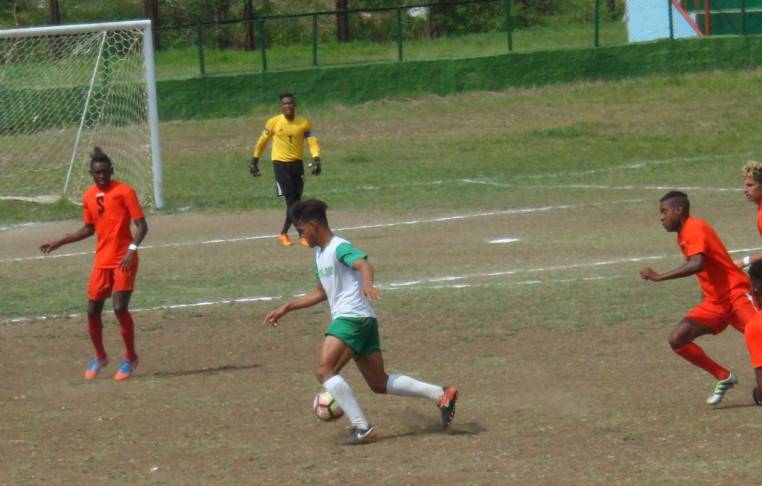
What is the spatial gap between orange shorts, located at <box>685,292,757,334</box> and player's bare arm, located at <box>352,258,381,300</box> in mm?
2538

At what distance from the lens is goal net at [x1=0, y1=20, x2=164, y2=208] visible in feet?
70.2

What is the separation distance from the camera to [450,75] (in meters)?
31.8

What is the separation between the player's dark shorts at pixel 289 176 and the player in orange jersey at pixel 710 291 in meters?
9.77

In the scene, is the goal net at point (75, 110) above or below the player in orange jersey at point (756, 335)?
above

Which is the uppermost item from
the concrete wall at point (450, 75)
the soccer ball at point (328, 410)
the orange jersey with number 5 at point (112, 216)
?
the concrete wall at point (450, 75)

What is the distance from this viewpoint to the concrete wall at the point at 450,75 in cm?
3041

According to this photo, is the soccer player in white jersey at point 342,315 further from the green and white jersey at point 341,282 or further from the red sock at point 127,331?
the red sock at point 127,331

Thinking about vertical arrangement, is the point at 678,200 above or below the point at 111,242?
above

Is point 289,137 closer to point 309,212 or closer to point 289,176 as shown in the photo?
point 289,176

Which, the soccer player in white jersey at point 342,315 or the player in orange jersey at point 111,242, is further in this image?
the player in orange jersey at point 111,242

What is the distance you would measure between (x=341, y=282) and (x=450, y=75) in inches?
959

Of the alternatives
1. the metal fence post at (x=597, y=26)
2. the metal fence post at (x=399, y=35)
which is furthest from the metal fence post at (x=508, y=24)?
the metal fence post at (x=399, y=35)

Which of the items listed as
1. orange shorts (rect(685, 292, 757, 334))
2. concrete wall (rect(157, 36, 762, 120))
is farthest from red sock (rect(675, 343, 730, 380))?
concrete wall (rect(157, 36, 762, 120))

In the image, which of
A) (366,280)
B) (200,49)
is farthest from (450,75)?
(366,280)
